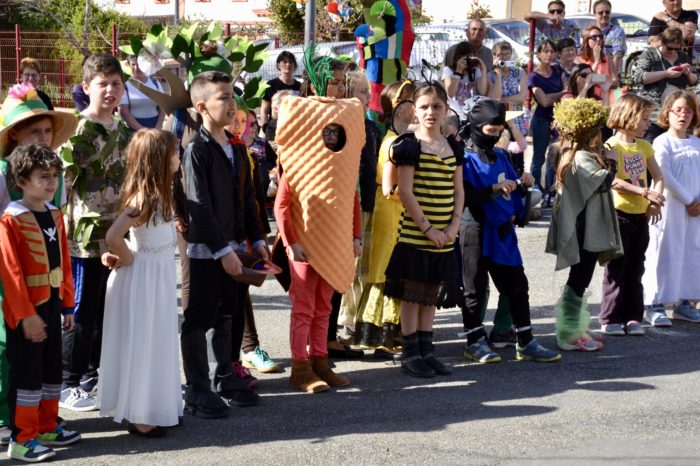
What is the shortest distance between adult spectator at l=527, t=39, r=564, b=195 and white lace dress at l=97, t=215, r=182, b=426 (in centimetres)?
766

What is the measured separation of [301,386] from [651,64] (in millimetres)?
6270

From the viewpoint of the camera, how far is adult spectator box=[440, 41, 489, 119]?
10094 mm

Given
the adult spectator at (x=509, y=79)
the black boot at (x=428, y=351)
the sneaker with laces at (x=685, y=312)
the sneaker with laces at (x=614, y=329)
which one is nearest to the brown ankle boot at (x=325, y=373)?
the black boot at (x=428, y=351)

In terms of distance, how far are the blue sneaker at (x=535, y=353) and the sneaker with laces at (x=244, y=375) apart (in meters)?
1.82

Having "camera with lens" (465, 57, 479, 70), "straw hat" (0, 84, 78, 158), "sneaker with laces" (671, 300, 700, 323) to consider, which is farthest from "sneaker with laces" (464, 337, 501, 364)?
"camera with lens" (465, 57, 479, 70)

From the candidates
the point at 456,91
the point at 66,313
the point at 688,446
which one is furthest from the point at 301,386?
the point at 456,91

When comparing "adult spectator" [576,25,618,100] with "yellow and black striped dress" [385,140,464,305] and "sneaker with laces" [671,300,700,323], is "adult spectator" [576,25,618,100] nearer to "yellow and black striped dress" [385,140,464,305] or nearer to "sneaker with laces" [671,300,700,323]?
"sneaker with laces" [671,300,700,323]

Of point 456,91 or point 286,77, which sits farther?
point 286,77

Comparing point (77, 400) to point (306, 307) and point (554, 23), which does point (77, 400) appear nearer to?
point (306, 307)

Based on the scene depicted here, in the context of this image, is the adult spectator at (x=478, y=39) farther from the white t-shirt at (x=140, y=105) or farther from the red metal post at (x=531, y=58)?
the white t-shirt at (x=140, y=105)

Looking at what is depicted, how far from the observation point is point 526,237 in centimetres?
1055

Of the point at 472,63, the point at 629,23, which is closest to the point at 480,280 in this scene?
the point at 472,63

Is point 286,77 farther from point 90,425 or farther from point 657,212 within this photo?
point 90,425

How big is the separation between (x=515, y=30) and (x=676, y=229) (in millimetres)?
13376
